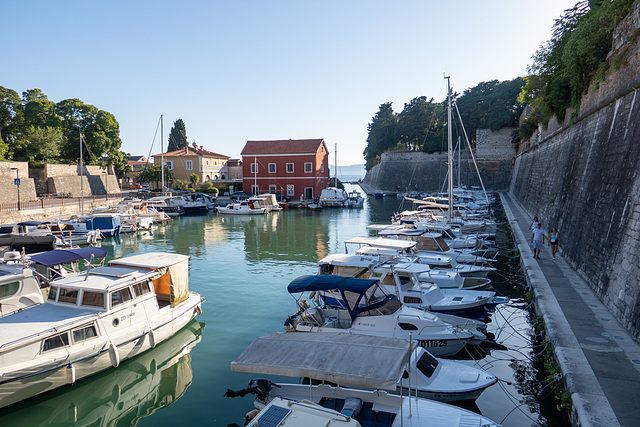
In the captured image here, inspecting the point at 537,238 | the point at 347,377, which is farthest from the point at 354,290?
the point at 537,238

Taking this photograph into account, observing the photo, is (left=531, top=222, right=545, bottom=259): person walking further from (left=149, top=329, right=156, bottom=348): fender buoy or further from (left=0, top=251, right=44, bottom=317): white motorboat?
(left=0, top=251, right=44, bottom=317): white motorboat

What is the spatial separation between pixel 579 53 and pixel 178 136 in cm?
7650

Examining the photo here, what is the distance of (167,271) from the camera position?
1289 cm

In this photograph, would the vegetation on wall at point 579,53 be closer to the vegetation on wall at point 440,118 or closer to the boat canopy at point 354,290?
the boat canopy at point 354,290

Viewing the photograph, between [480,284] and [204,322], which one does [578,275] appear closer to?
[480,284]

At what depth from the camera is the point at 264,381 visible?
789cm

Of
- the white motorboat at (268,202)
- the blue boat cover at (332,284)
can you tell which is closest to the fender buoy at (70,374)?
the blue boat cover at (332,284)

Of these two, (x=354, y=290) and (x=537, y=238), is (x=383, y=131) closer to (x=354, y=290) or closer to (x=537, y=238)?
(x=537, y=238)

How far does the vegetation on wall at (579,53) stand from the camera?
695 inches

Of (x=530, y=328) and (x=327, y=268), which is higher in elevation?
(x=327, y=268)

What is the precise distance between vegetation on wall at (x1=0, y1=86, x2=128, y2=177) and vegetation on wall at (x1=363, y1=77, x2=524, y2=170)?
164ft

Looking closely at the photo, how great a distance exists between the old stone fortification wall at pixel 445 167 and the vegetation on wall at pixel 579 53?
133 ft

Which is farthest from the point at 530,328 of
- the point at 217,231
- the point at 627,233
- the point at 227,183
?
the point at 227,183

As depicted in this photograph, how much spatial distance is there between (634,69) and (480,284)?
8532mm
